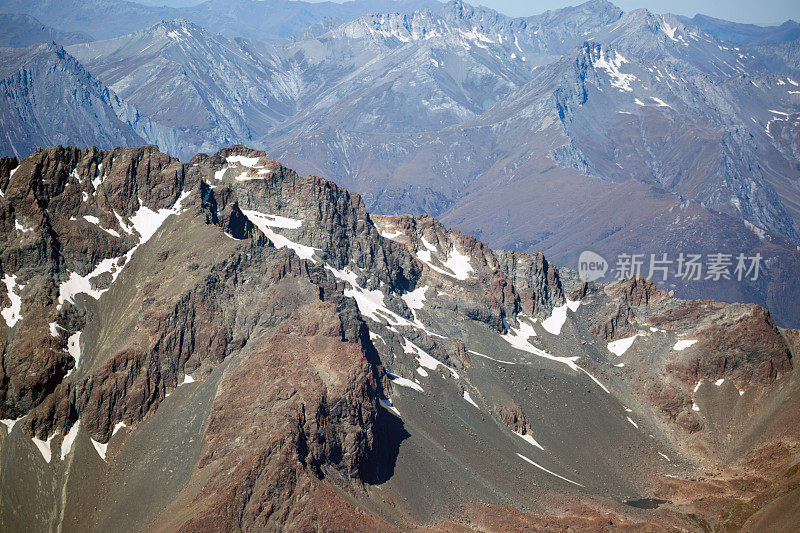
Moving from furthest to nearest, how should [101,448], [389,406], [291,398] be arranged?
[389,406] → [101,448] → [291,398]

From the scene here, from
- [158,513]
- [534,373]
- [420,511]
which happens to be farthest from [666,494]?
[158,513]

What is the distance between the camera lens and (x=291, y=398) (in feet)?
406

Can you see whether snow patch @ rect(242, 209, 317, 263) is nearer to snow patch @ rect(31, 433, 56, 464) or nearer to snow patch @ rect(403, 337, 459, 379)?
snow patch @ rect(403, 337, 459, 379)

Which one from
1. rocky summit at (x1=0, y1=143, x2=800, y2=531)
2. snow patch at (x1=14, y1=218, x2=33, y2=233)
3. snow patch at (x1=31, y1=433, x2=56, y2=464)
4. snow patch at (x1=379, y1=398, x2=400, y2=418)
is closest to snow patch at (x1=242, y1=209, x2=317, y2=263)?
rocky summit at (x1=0, y1=143, x2=800, y2=531)

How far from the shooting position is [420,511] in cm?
12425

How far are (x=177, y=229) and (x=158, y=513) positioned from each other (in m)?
70.7

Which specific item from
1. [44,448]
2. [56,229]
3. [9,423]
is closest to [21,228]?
[56,229]

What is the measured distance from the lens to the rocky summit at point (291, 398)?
117m

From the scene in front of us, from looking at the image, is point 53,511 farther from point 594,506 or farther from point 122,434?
point 594,506

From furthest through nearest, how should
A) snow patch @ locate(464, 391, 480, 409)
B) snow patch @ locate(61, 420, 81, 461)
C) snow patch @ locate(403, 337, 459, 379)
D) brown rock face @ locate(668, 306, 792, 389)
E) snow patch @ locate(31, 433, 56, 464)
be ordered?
brown rock face @ locate(668, 306, 792, 389), snow patch @ locate(403, 337, 459, 379), snow patch @ locate(464, 391, 480, 409), snow patch @ locate(61, 420, 81, 461), snow patch @ locate(31, 433, 56, 464)

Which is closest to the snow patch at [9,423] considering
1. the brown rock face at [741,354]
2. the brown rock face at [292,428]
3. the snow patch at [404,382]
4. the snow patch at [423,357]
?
the brown rock face at [292,428]

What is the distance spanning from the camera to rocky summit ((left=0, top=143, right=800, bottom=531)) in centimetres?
11744

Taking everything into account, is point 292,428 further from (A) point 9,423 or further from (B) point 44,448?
(A) point 9,423

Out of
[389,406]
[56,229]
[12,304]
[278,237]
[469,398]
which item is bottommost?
[469,398]
